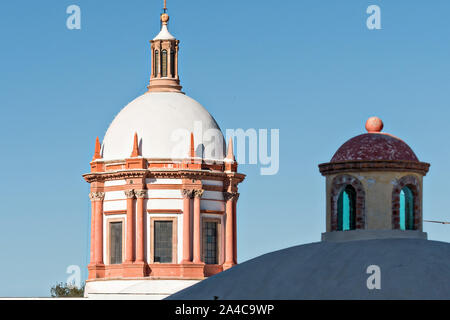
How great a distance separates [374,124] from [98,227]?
37808mm

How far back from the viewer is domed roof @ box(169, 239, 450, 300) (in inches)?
1139

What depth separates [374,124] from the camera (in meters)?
34.2

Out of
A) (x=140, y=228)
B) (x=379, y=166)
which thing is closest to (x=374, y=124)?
(x=379, y=166)

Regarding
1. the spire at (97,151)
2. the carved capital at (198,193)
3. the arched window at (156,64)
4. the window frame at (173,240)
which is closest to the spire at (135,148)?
the spire at (97,151)

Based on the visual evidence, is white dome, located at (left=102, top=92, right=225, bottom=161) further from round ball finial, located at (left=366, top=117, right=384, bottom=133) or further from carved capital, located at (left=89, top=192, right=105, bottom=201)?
round ball finial, located at (left=366, top=117, right=384, bottom=133)

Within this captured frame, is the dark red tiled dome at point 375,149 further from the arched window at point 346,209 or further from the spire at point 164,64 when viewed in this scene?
the spire at point 164,64

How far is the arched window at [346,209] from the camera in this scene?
33.4 m

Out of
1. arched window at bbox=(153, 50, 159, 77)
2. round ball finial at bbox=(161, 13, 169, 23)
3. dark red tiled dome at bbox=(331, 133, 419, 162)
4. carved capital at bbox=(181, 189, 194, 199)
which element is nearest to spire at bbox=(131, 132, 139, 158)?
carved capital at bbox=(181, 189, 194, 199)

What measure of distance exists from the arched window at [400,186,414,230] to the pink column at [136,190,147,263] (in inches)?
1421

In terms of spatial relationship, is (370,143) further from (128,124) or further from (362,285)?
(128,124)

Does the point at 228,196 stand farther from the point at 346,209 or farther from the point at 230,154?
the point at 346,209

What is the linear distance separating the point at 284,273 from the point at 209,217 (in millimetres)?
39585

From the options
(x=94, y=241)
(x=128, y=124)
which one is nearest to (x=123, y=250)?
(x=94, y=241)

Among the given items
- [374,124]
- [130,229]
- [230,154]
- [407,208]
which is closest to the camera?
[407,208]
